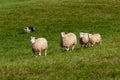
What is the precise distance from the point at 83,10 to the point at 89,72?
123ft

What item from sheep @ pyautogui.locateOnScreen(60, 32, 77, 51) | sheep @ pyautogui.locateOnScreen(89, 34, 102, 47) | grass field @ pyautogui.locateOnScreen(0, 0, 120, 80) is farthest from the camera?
sheep @ pyautogui.locateOnScreen(89, 34, 102, 47)

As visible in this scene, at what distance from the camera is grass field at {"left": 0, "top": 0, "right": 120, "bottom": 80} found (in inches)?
653

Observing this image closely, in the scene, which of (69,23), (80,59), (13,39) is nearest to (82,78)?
(80,59)

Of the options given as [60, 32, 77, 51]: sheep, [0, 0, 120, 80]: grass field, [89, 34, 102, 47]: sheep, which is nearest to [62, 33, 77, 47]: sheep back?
[60, 32, 77, 51]: sheep

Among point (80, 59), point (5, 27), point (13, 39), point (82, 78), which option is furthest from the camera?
point (5, 27)

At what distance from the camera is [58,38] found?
36125 mm

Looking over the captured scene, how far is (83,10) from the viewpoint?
53125 mm

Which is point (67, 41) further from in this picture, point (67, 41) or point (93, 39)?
point (93, 39)

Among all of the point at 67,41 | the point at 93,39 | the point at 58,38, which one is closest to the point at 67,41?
the point at 67,41

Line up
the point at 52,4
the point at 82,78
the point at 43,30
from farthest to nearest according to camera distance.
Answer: the point at 52,4 → the point at 43,30 → the point at 82,78

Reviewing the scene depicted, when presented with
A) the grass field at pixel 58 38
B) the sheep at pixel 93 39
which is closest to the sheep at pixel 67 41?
the grass field at pixel 58 38

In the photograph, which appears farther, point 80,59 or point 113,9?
point 113,9

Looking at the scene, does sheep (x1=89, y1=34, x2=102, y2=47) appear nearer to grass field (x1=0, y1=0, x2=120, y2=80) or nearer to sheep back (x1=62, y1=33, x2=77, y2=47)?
grass field (x1=0, y1=0, x2=120, y2=80)

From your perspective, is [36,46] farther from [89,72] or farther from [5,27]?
[5,27]
